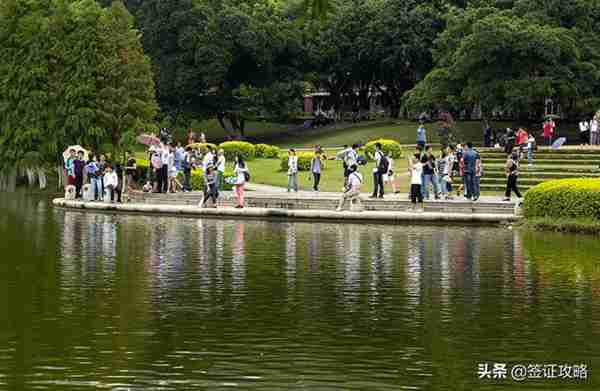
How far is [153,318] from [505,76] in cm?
5012

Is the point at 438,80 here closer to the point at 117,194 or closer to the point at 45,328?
the point at 117,194

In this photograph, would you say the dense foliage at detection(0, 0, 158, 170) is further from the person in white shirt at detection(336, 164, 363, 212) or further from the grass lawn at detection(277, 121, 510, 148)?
the person in white shirt at detection(336, 164, 363, 212)

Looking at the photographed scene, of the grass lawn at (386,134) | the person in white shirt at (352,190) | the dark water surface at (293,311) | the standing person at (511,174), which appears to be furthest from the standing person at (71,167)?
the grass lawn at (386,134)

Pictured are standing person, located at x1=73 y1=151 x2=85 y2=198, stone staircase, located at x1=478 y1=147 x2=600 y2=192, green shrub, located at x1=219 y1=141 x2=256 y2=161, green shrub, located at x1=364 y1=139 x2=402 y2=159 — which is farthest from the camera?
green shrub, located at x1=219 y1=141 x2=256 y2=161

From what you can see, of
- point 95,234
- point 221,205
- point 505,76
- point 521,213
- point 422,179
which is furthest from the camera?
point 505,76

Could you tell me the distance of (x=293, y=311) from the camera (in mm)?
19391

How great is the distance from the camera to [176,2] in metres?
79.8

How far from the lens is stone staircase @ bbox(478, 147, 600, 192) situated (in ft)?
147

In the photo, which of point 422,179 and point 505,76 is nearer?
point 422,179

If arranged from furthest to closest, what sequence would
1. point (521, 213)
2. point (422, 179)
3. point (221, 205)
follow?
point (221, 205), point (422, 179), point (521, 213)

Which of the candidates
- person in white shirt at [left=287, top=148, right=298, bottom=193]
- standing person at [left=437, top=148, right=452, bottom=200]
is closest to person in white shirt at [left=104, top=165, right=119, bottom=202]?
person in white shirt at [left=287, top=148, right=298, bottom=193]

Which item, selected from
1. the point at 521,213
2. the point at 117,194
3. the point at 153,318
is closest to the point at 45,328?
the point at 153,318

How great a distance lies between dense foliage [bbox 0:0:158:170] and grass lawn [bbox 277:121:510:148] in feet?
59.9

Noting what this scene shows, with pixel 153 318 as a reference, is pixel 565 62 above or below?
above
